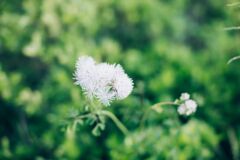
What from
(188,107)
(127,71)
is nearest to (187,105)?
(188,107)

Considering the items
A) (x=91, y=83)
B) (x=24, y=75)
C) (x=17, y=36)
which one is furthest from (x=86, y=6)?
(x=91, y=83)

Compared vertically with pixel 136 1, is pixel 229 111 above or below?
below

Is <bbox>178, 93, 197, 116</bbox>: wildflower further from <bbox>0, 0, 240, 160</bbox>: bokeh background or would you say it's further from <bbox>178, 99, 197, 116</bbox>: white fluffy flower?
<bbox>0, 0, 240, 160</bbox>: bokeh background

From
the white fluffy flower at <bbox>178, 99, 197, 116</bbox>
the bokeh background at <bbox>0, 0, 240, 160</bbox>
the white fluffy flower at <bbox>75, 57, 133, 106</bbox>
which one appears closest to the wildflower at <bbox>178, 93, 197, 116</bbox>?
the white fluffy flower at <bbox>178, 99, 197, 116</bbox>

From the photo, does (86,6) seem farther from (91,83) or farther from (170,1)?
(91,83)

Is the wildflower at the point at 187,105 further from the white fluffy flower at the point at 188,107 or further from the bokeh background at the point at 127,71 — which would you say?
the bokeh background at the point at 127,71

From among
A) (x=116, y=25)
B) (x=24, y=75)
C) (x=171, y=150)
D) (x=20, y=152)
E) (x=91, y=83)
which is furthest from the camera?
(x=116, y=25)
